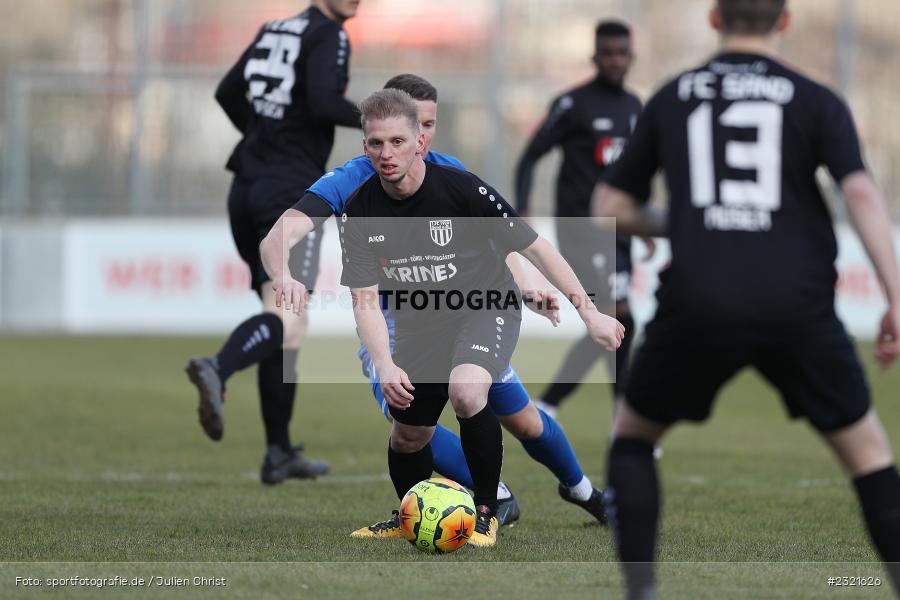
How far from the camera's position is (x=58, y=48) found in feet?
67.4

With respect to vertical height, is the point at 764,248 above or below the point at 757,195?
below

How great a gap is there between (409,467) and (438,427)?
477 millimetres

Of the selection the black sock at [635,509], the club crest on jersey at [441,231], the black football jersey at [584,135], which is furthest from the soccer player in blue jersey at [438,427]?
the black football jersey at [584,135]

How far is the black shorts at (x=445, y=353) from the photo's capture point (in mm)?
5371

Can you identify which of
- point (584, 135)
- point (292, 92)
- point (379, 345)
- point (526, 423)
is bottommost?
point (526, 423)

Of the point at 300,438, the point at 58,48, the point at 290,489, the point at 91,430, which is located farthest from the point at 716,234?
the point at 58,48

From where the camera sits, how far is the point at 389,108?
5.06m

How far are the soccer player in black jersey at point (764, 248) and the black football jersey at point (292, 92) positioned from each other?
3445 mm

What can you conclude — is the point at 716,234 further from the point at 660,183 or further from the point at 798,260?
the point at 660,183

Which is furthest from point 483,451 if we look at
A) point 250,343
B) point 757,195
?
point 757,195

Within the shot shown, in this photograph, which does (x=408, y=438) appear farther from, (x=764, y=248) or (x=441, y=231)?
(x=764, y=248)

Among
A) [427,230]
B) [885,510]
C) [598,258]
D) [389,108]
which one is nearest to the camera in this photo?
[885,510]

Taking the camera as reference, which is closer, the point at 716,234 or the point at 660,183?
the point at 716,234

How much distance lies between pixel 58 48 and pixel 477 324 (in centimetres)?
1650
